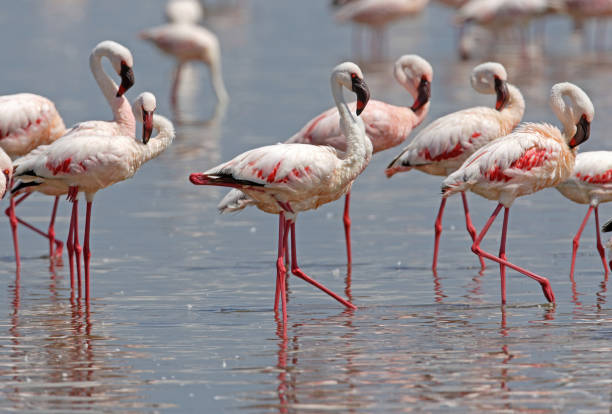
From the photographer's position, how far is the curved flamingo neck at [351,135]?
821cm

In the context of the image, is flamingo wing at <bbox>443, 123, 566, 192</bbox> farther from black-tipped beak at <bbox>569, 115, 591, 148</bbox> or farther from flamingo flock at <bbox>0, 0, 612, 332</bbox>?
black-tipped beak at <bbox>569, 115, 591, 148</bbox>

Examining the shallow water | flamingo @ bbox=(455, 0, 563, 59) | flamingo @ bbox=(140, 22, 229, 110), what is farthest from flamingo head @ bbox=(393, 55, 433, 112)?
flamingo @ bbox=(455, 0, 563, 59)

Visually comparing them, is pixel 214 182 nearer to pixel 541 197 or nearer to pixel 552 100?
pixel 552 100

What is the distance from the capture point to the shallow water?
20.5 ft

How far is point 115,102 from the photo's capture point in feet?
30.0

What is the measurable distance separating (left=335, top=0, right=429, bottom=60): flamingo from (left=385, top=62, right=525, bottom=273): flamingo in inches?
659

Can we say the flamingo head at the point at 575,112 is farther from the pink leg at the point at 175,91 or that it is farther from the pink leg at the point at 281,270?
the pink leg at the point at 175,91

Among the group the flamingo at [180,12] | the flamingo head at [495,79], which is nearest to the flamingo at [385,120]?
the flamingo head at [495,79]

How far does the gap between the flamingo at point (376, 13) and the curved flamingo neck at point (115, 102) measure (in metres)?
17.6

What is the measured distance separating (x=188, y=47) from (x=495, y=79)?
447 inches

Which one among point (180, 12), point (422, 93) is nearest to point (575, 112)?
point (422, 93)

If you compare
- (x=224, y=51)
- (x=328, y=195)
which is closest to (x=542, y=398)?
(x=328, y=195)

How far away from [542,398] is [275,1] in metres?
35.9

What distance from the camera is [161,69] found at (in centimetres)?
2452
